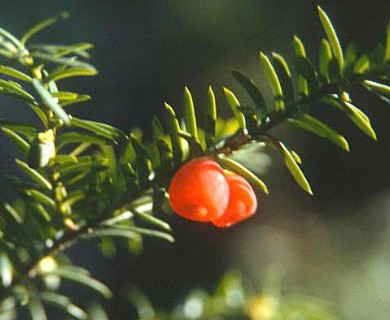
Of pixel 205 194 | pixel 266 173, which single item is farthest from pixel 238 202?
pixel 266 173

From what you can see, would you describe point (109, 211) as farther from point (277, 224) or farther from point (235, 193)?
point (277, 224)

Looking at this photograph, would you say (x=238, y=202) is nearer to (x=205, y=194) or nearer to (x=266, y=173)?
(x=205, y=194)

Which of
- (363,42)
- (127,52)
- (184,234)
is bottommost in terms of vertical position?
(184,234)

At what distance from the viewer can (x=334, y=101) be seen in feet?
1.97

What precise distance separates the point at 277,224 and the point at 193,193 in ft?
3.81

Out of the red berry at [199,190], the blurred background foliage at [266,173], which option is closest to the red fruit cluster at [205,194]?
the red berry at [199,190]

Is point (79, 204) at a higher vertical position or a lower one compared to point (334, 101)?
lower

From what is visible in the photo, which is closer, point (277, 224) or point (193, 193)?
point (193, 193)

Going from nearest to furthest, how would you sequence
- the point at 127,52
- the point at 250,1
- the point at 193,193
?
the point at 193,193
the point at 250,1
the point at 127,52

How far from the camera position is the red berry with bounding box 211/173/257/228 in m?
0.63

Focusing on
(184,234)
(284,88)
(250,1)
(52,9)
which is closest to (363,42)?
(250,1)

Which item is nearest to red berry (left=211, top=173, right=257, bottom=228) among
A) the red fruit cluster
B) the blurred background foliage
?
the red fruit cluster

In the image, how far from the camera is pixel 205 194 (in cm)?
59

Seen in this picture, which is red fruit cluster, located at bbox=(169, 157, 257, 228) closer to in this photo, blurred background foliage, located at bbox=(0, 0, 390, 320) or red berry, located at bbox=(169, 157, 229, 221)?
red berry, located at bbox=(169, 157, 229, 221)
